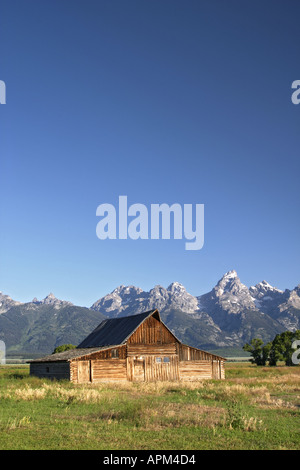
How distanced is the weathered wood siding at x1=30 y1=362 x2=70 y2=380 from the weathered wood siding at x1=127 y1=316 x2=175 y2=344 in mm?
7510

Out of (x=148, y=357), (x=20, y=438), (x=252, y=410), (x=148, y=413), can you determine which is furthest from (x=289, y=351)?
(x=20, y=438)

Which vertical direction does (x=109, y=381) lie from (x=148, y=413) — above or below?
below

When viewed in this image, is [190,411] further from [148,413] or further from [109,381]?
[109,381]

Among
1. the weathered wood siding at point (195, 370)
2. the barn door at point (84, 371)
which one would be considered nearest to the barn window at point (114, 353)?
the barn door at point (84, 371)

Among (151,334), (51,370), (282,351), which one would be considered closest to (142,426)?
(151,334)

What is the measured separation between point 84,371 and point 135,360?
21.0 ft

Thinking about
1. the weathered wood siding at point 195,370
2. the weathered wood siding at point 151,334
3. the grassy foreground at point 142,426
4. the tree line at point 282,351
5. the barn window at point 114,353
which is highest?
the weathered wood siding at point 151,334

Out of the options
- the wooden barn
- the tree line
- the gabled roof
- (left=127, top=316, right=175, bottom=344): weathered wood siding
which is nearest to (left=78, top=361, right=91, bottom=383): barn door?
the wooden barn

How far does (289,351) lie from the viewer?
8675 cm

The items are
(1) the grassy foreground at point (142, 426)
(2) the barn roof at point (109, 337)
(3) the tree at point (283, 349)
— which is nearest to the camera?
(1) the grassy foreground at point (142, 426)

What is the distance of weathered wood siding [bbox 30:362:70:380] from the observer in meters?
45.9

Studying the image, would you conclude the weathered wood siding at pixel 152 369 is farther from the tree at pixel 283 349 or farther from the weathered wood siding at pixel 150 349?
the tree at pixel 283 349

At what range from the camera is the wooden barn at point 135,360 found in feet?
150
